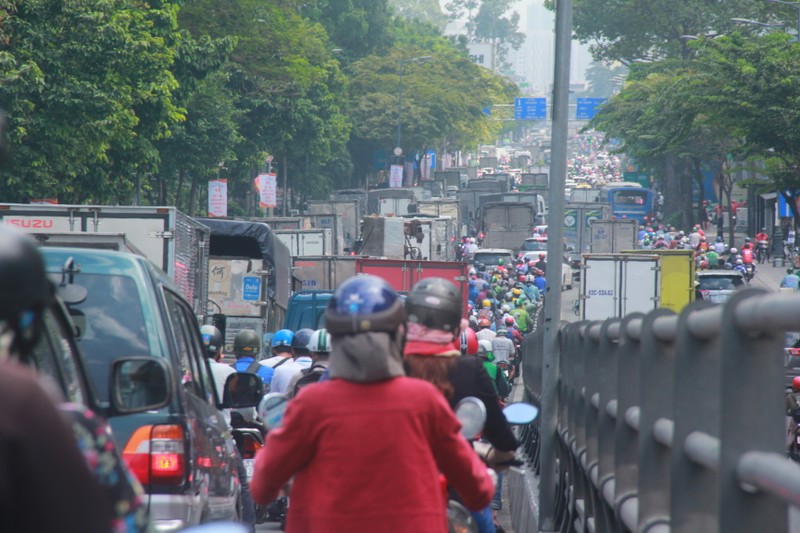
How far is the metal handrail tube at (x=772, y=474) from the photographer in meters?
2.75

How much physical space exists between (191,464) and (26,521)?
3.60 meters

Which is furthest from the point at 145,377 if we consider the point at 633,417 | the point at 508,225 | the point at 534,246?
the point at 508,225

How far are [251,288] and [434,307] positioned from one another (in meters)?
19.1

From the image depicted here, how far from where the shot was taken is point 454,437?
12.8 ft

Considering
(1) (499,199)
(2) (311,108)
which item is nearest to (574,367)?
(2) (311,108)

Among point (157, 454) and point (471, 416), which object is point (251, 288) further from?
point (471, 416)

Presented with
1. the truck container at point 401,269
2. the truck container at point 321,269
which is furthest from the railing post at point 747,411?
the truck container at point 321,269

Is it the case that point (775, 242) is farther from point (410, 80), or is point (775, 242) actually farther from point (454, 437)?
point (454, 437)

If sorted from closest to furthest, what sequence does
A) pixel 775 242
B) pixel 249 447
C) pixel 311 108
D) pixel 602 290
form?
pixel 249 447, pixel 602 290, pixel 311 108, pixel 775 242

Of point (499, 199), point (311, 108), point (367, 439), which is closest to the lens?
point (367, 439)

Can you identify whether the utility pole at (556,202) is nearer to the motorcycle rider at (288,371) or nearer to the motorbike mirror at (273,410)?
the motorcycle rider at (288,371)

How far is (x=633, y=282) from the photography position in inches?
1289

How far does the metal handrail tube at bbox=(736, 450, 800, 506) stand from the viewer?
2752 mm

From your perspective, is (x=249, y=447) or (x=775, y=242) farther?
(x=775, y=242)
